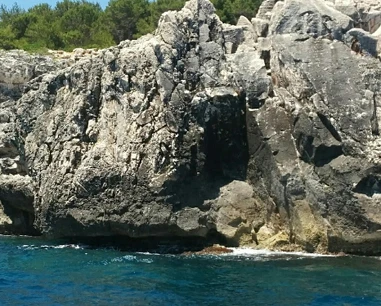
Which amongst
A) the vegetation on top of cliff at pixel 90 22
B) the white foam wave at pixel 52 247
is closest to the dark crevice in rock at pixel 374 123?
the white foam wave at pixel 52 247

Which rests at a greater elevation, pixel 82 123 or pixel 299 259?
pixel 82 123

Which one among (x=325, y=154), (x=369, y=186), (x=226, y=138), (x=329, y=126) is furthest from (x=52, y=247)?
(x=369, y=186)

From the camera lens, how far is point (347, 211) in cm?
2592

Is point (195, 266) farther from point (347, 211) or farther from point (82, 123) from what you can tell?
point (82, 123)

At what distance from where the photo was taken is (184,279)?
72.6 ft

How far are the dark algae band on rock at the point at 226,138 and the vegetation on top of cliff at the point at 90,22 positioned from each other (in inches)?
899

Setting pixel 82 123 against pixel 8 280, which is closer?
pixel 8 280

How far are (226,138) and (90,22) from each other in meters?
35.3

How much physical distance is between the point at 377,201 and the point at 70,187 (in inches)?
556

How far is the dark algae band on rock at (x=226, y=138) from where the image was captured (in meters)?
26.5

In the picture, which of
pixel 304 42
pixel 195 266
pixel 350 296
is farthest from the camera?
pixel 304 42

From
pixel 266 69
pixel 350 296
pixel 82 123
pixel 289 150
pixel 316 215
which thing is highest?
pixel 266 69

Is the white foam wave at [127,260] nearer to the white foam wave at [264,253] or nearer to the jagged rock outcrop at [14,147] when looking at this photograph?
the white foam wave at [264,253]

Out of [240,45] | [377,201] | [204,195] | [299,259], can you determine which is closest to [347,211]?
[377,201]
